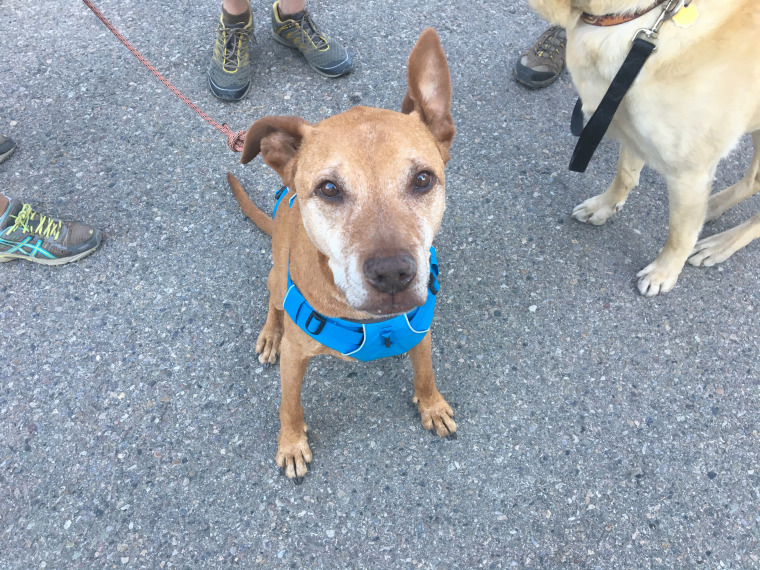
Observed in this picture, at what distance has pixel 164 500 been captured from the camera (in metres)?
2.34

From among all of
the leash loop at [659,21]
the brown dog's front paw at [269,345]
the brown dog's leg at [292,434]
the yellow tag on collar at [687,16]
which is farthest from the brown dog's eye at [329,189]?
the yellow tag on collar at [687,16]

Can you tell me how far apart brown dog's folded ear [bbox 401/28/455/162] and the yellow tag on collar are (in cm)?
103

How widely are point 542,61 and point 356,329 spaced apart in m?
2.88

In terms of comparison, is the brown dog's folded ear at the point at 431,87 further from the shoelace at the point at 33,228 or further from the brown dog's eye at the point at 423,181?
the shoelace at the point at 33,228

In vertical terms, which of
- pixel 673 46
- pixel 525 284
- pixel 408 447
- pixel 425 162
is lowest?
pixel 408 447

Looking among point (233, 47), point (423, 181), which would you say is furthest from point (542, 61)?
point (423, 181)

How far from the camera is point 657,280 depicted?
2900mm

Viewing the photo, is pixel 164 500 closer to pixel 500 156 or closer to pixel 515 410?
pixel 515 410

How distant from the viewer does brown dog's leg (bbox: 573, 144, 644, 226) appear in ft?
9.47

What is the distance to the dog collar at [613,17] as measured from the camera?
2.10 m

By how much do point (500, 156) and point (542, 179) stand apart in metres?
0.33

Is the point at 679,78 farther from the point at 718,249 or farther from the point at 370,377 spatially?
the point at 370,377

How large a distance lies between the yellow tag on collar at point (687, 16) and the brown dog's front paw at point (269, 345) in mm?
2286

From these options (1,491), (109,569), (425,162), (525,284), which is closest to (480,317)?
(525,284)
